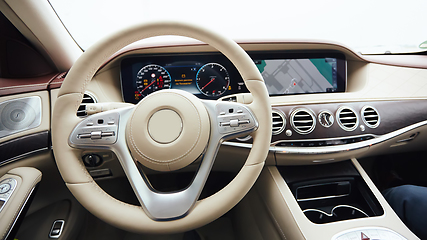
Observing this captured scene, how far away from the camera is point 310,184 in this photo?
1.21 metres

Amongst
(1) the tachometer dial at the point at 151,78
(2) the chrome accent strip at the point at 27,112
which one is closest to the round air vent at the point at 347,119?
(1) the tachometer dial at the point at 151,78

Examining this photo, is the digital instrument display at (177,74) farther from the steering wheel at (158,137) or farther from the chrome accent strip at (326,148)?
the steering wheel at (158,137)

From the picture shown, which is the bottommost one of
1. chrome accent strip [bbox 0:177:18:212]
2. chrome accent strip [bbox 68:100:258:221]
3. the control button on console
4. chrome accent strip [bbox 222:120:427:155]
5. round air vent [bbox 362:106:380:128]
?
chrome accent strip [bbox 222:120:427:155]

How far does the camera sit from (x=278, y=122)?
3.75 feet

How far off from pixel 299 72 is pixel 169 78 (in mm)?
695

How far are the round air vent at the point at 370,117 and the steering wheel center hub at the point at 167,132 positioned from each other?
2.77 feet

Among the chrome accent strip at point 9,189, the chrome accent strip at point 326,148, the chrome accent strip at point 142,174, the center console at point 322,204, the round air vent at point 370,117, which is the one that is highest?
the chrome accent strip at point 142,174

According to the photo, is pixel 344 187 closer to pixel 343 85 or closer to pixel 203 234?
pixel 343 85

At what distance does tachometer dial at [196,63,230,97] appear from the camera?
1.33 metres

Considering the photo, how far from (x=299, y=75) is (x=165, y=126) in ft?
3.03

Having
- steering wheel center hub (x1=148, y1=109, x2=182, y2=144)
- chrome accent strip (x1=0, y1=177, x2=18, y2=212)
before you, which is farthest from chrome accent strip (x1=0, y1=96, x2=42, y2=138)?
steering wheel center hub (x1=148, y1=109, x2=182, y2=144)

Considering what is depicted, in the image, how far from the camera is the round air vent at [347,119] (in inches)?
46.0

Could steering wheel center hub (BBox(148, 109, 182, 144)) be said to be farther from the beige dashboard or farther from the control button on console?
the beige dashboard

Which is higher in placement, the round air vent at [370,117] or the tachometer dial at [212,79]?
the tachometer dial at [212,79]
